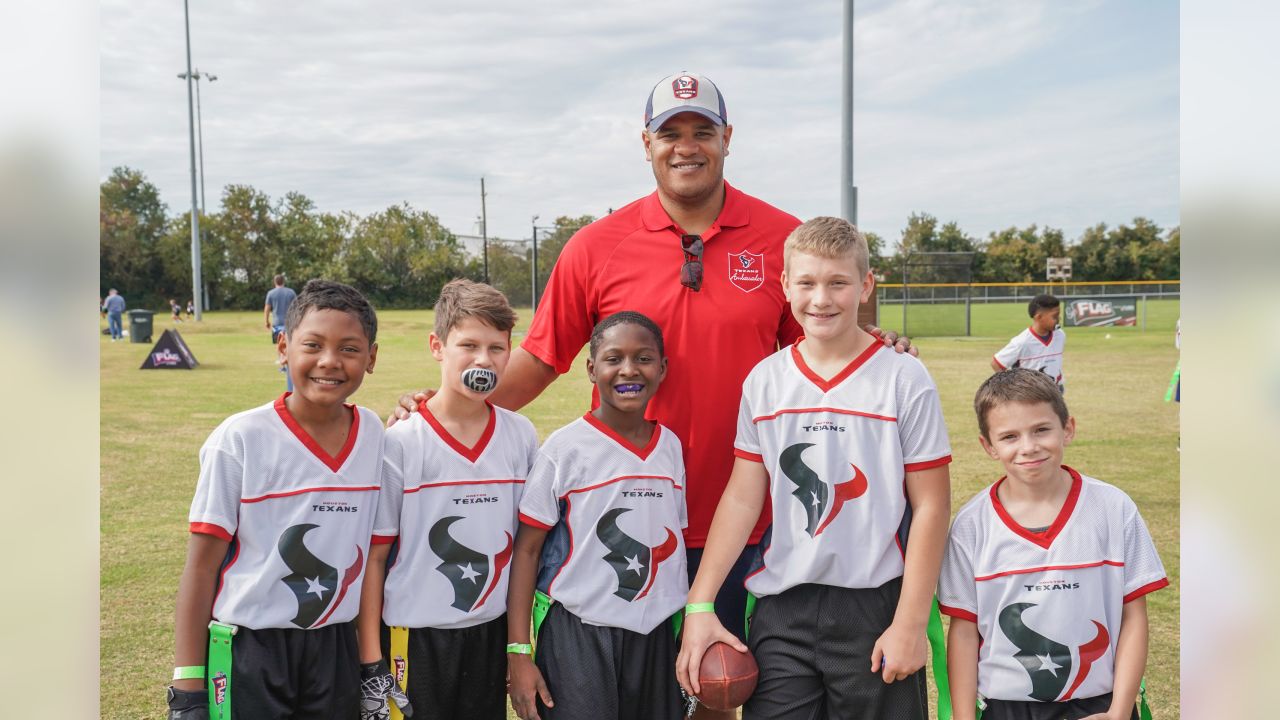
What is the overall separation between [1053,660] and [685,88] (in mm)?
2041

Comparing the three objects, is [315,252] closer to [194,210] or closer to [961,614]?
[194,210]

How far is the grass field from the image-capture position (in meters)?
4.57


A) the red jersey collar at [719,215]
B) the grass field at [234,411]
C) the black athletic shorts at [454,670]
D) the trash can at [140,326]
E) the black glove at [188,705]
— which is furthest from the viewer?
the trash can at [140,326]

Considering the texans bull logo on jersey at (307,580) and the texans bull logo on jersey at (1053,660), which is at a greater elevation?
the texans bull logo on jersey at (307,580)

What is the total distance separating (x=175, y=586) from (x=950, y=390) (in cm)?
1229

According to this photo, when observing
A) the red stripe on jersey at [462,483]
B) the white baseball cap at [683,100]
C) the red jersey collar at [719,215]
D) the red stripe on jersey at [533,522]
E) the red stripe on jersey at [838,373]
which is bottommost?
the red stripe on jersey at [533,522]

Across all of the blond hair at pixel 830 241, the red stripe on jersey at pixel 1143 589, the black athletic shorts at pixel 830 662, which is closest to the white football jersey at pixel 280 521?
the black athletic shorts at pixel 830 662

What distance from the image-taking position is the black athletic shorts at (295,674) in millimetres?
2404

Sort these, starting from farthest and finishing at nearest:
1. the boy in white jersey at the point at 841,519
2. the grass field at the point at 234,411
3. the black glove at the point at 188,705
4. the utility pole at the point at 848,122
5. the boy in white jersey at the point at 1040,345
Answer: the utility pole at the point at 848,122, the boy in white jersey at the point at 1040,345, the grass field at the point at 234,411, the boy in white jersey at the point at 841,519, the black glove at the point at 188,705

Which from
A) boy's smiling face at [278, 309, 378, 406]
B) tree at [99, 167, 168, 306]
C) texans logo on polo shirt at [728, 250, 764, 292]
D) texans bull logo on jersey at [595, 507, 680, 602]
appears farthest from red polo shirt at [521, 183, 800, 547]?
tree at [99, 167, 168, 306]

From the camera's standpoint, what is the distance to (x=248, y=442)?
7.99 ft

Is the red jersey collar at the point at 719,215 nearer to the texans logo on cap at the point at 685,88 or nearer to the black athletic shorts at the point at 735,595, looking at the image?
the texans logo on cap at the point at 685,88

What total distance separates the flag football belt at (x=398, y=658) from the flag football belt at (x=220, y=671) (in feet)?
1.44
